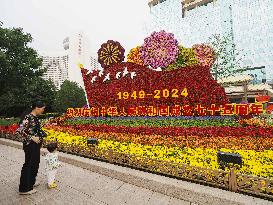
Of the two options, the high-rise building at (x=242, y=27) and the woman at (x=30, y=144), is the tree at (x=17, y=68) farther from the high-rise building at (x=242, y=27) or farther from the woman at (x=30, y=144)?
the high-rise building at (x=242, y=27)

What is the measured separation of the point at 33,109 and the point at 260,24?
46754 mm

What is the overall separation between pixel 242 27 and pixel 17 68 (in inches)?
1510

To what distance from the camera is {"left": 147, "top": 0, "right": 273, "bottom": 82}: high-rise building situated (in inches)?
1703

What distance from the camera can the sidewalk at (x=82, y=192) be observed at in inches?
194

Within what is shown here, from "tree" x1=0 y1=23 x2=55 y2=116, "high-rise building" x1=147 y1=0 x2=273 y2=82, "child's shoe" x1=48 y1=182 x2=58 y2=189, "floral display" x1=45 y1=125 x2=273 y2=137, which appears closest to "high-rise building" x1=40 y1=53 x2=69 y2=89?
"high-rise building" x1=147 y1=0 x2=273 y2=82

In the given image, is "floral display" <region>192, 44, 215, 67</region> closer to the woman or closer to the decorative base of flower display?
the decorative base of flower display

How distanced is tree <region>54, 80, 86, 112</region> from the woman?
3851 centimetres

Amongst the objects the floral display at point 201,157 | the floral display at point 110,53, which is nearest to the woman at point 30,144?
the floral display at point 201,157

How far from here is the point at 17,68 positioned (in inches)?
926

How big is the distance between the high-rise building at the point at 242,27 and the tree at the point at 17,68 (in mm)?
33040

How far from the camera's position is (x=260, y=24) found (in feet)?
144

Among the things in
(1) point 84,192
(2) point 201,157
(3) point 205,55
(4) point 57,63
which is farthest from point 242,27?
(4) point 57,63

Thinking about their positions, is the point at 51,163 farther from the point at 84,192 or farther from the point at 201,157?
the point at 201,157

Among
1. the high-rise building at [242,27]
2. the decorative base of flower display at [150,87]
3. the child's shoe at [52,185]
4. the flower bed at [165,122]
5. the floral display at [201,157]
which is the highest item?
the high-rise building at [242,27]
